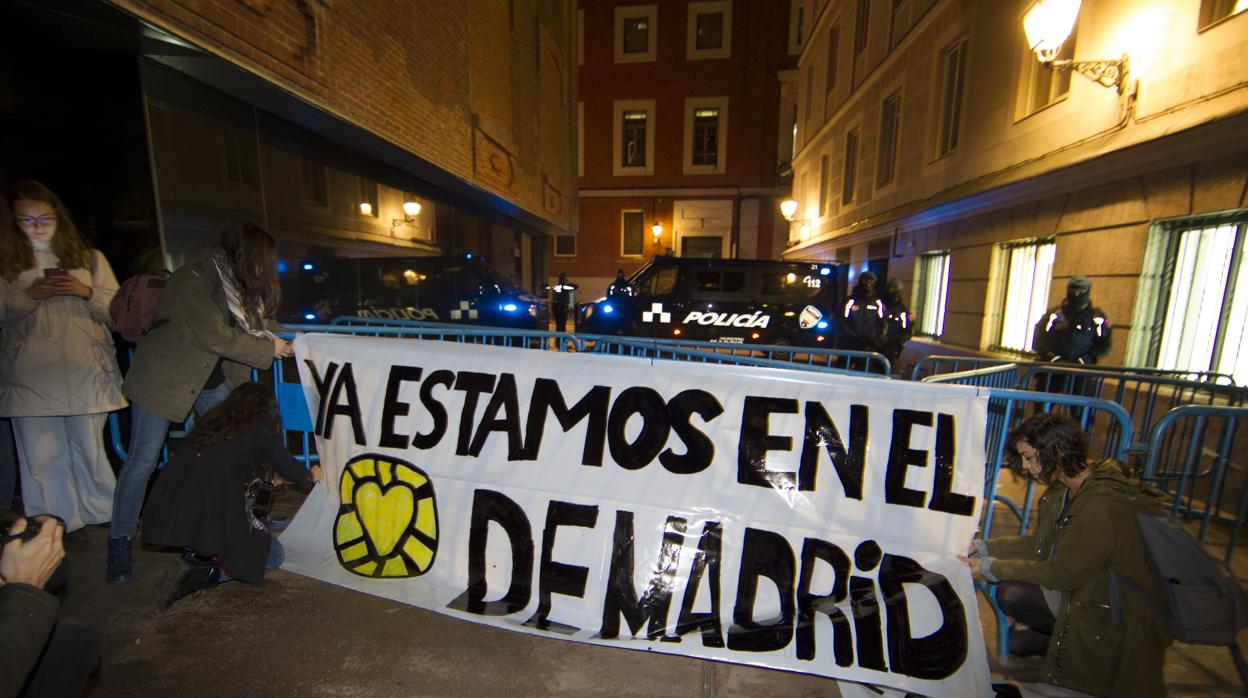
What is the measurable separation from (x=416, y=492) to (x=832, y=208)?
16706 mm

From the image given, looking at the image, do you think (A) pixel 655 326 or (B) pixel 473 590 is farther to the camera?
(A) pixel 655 326

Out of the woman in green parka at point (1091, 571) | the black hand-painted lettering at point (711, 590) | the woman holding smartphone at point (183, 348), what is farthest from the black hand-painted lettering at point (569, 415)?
the woman in green parka at point (1091, 571)

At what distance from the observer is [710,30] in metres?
24.2

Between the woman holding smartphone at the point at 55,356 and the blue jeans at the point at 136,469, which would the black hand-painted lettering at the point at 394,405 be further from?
the woman holding smartphone at the point at 55,356

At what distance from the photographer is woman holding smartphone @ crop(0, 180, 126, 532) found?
2797mm

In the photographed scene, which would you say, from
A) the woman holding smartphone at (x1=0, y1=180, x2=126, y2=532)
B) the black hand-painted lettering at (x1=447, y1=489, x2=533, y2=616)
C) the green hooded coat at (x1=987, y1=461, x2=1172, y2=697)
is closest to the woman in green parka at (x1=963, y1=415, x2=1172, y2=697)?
the green hooded coat at (x1=987, y1=461, x2=1172, y2=697)

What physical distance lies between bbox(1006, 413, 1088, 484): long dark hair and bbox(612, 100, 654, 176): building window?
24.5m

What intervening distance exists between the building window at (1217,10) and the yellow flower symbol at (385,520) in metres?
7.57

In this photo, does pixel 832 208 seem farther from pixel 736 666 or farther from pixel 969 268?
pixel 736 666

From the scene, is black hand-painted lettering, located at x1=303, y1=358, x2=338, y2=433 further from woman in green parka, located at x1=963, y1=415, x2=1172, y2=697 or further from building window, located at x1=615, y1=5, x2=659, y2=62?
building window, located at x1=615, y1=5, x2=659, y2=62

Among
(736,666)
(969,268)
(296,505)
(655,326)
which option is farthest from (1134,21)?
(296,505)

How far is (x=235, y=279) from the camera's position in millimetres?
2729

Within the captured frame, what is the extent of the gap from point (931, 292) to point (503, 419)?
1055 cm

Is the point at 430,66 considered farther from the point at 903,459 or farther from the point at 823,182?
the point at 823,182
